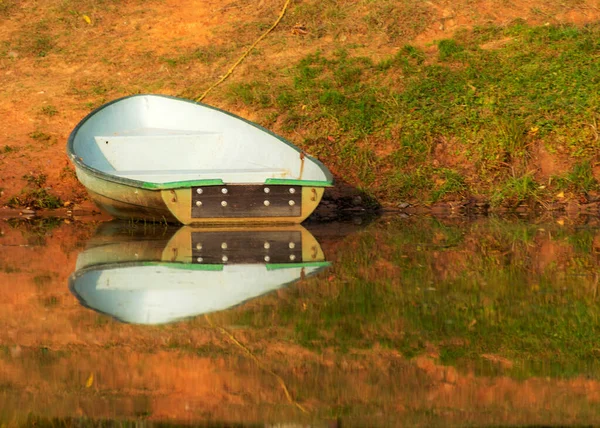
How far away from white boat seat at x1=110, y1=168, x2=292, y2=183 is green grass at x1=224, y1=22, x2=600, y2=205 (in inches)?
47.9

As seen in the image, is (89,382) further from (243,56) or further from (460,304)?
(243,56)

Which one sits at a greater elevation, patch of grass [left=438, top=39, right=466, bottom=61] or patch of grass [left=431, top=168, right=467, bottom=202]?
patch of grass [left=438, top=39, right=466, bottom=61]

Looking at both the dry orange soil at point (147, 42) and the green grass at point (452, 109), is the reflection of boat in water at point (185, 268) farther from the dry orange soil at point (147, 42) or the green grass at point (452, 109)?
the dry orange soil at point (147, 42)

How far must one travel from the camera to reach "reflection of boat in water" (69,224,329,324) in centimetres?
700

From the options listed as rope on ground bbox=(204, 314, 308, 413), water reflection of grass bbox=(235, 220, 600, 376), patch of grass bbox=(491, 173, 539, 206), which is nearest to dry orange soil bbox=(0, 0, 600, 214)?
patch of grass bbox=(491, 173, 539, 206)

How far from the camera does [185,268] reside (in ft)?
26.9

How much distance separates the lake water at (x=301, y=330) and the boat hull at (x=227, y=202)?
16.6 inches

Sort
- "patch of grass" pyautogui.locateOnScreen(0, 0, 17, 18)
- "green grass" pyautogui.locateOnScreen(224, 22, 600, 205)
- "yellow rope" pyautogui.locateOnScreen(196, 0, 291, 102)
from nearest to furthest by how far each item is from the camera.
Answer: "green grass" pyautogui.locateOnScreen(224, 22, 600, 205) < "yellow rope" pyautogui.locateOnScreen(196, 0, 291, 102) < "patch of grass" pyautogui.locateOnScreen(0, 0, 17, 18)

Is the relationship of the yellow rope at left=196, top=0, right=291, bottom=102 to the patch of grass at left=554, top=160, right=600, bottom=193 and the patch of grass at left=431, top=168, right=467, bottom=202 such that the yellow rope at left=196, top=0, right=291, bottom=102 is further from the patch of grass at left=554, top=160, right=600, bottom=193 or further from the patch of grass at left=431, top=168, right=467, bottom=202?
the patch of grass at left=554, top=160, right=600, bottom=193

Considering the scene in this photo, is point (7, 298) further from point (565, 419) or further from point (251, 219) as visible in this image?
point (565, 419)

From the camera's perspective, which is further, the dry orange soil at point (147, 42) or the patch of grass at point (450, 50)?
the patch of grass at point (450, 50)

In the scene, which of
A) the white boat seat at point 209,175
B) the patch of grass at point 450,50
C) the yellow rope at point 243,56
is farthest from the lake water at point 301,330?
the patch of grass at point 450,50

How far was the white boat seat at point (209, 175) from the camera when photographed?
10.7 metres

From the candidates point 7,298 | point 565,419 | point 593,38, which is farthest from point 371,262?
point 593,38
